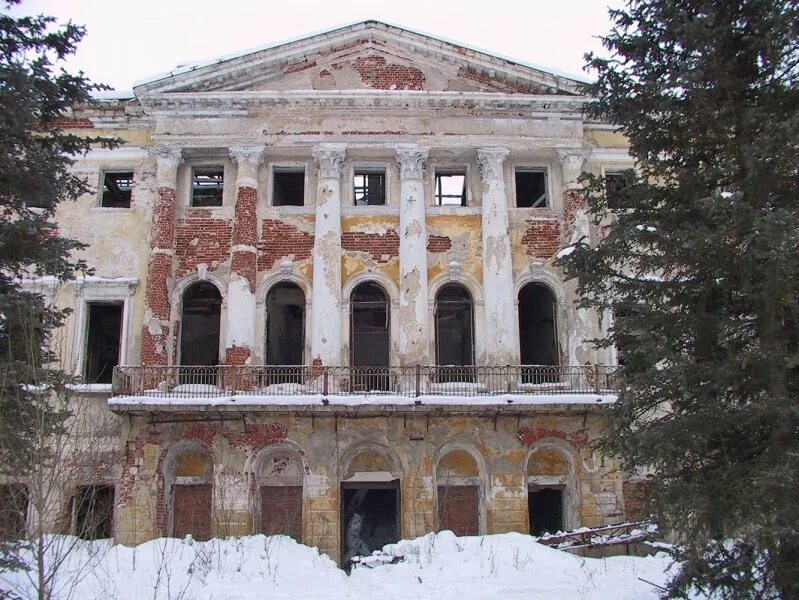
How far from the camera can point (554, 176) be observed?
20.0m

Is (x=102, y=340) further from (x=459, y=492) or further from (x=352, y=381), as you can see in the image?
(x=459, y=492)

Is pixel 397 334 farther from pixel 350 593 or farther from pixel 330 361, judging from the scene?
pixel 350 593

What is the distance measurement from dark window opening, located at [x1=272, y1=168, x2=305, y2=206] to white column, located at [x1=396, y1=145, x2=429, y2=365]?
2596 mm

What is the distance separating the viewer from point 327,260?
18719mm

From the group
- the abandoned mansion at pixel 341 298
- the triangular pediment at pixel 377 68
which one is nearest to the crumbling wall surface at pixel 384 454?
the abandoned mansion at pixel 341 298

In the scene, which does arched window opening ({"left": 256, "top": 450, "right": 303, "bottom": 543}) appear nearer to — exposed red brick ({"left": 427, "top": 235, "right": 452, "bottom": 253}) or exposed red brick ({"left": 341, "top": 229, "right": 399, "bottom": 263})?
exposed red brick ({"left": 341, "top": 229, "right": 399, "bottom": 263})

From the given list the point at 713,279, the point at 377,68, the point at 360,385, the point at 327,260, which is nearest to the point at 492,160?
the point at 377,68

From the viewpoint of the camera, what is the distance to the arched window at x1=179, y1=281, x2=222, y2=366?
19375mm

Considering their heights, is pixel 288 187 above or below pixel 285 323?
above

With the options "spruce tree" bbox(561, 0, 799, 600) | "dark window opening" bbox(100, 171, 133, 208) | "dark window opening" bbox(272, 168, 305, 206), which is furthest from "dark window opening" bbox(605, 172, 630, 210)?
"dark window opening" bbox(100, 171, 133, 208)

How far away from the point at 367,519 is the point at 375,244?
21.1 ft

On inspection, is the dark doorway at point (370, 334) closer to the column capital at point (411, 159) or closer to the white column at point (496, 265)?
the white column at point (496, 265)

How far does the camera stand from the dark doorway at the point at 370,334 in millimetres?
18344

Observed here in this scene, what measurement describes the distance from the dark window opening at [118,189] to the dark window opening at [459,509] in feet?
34.2
